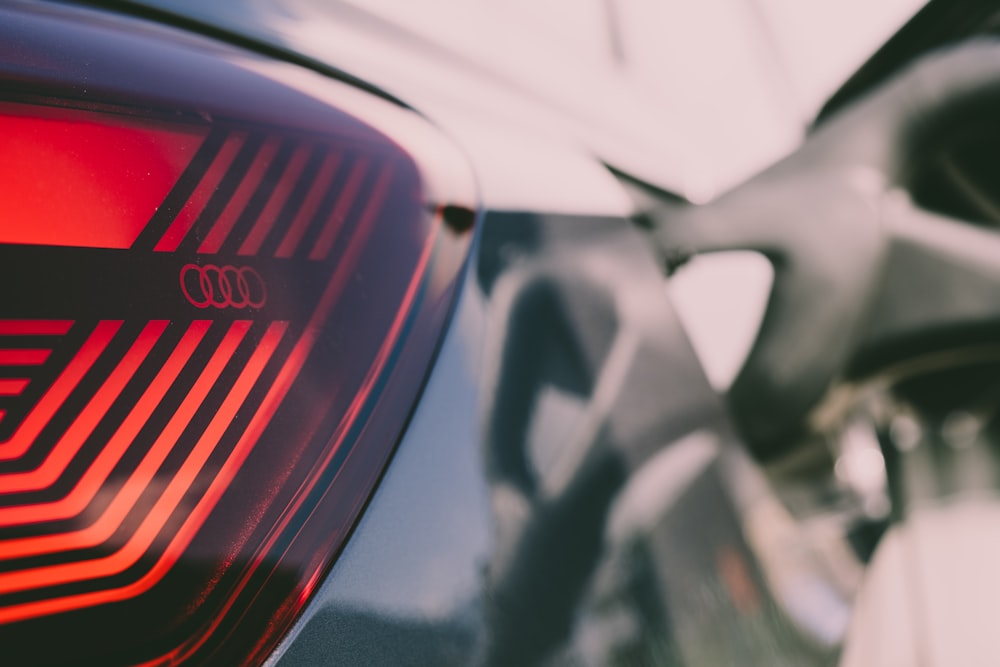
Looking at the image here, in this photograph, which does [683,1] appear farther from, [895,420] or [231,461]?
[231,461]

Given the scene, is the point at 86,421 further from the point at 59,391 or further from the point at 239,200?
the point at 239,200

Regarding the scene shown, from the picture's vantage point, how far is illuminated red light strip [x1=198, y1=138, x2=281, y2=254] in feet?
1.52

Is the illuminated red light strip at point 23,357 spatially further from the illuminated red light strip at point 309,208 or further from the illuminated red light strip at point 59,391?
the illuminated red light strip at point 309,208

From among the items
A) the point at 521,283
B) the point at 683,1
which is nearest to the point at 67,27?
the point at 521,283

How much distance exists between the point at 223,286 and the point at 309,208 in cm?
8

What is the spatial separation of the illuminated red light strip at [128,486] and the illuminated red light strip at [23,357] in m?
0.07

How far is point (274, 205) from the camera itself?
49 cm

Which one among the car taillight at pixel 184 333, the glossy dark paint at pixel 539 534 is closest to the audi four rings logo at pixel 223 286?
the car taillight at pixel 184 333

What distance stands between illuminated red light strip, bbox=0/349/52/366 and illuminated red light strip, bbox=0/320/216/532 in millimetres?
55

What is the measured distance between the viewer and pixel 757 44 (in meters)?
1.69

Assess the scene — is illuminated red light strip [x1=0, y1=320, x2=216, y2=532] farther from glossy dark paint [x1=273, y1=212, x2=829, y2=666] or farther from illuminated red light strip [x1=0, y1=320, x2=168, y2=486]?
glossy dark paint [x1=273, y1=212, x2=829, y2=666]

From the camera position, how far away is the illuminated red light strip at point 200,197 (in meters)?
0.45

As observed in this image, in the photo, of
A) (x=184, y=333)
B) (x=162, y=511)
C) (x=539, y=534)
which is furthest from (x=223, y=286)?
(x=539, y=534)

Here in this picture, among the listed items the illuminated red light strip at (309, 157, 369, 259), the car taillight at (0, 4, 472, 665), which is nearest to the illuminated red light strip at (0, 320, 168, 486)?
the car taillight at (0, 4, 472, 665)
